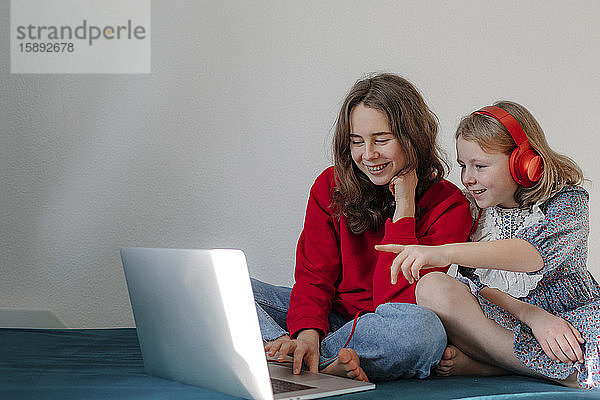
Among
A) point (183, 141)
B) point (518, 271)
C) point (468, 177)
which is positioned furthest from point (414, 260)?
point (183, 141)

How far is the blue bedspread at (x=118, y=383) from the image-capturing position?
939 millimetres

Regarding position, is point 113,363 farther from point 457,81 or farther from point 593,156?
point 593,156

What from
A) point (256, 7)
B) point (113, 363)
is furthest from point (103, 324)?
point (256, 7)

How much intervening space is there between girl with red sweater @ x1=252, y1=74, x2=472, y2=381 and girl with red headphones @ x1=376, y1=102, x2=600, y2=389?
4.1 inches

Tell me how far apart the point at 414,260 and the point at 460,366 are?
0.28m

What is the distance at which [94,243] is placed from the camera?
204 cm

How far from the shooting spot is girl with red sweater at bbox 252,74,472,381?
1.29 metres

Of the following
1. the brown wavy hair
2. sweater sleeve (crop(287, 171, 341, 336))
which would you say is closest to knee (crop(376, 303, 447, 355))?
sweater sleeve (crop(287, 171, 341, 336))

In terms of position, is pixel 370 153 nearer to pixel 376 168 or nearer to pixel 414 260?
pixel 376 168

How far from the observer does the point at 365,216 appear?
1.37 meters

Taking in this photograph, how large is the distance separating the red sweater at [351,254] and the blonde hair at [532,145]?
0.15m

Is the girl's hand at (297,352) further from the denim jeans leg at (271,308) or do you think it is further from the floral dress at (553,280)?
the floral dress at (553,280)

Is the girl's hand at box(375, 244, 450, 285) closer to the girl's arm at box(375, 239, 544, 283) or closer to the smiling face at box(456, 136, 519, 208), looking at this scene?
the girl's arm at box(375, 239, 544, 283)

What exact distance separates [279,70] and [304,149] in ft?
Answer: 0.81
